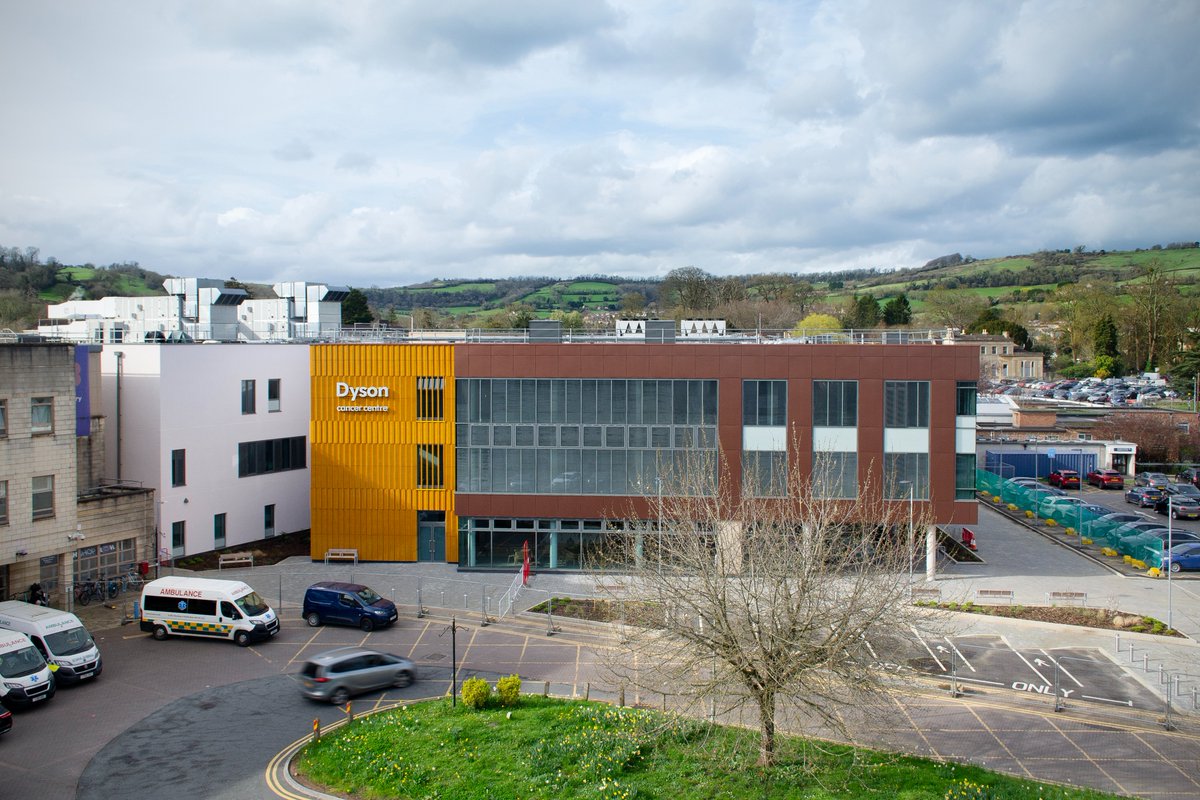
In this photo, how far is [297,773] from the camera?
1873 cm

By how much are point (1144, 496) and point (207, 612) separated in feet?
154

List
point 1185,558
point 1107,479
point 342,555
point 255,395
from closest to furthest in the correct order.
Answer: point 1185,558 → point 342,555 → point 255,395 → point 1107,479

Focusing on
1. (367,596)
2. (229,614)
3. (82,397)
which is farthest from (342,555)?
(82,397)

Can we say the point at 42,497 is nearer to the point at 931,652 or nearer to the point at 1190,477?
the point at 931,652

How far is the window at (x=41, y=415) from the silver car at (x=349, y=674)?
14.6 meters

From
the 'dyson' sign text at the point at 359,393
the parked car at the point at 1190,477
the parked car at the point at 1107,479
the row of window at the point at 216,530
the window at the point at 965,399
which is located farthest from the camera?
the parked car at the point at 1190,477

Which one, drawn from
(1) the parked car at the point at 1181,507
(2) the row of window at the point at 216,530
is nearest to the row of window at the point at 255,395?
(2) the row of window at the point at 216,530

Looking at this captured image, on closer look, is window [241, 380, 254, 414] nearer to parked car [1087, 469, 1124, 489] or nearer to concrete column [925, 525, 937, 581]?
concrete column [925, 525, 937, 581]

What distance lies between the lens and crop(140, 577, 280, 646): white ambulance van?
27.5 meters

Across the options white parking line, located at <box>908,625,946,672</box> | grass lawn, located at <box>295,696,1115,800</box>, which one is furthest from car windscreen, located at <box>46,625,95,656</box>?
white parking line, located at <box>908,625,946,672</box>

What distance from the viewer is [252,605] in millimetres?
27938

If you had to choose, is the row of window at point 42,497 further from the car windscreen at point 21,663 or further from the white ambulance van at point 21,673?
the car windscreen at point 21,663

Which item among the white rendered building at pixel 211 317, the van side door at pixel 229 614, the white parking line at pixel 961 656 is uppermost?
the white rendered building at pixel 211 317

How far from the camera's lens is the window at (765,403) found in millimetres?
35916
